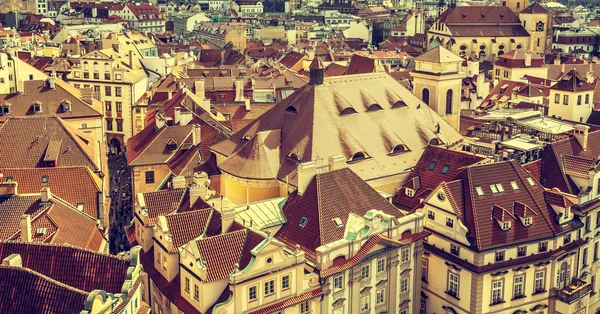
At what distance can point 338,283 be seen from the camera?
191 ft

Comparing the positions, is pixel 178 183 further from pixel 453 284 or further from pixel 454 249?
pixel 453 284

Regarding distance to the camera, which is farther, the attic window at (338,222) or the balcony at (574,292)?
the balcony at (574,292)

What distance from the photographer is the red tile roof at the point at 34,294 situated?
4297 centimetres

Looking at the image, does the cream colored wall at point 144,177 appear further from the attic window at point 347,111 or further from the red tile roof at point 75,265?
the red tile roof at point 75,265

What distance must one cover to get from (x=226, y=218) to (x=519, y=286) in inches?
1014

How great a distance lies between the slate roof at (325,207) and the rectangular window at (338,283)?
8.97ft

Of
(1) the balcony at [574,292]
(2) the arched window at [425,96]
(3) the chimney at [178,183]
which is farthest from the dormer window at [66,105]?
(1) the balcony at [574,292]

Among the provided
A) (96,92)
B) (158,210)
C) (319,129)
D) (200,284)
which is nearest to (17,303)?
(200,284)

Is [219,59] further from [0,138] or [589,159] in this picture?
[589,159]

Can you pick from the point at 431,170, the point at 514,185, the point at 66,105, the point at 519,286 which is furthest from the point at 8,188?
the point at 519,286

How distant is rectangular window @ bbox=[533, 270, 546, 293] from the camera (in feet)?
216

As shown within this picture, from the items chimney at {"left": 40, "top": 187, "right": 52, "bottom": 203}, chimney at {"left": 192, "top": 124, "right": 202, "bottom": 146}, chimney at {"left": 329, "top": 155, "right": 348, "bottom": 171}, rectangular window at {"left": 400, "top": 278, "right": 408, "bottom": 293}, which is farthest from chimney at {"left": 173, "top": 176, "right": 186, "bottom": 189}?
rectangular window at {"left": 400, "top": 278, "right": 408, "bottom": 293}

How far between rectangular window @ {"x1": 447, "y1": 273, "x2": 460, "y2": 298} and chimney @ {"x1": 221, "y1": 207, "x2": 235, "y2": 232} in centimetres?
1970

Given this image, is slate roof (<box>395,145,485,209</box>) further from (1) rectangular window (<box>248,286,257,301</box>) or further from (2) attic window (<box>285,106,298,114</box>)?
(1) rectangular window (<box>248,286,257,301</box>)
